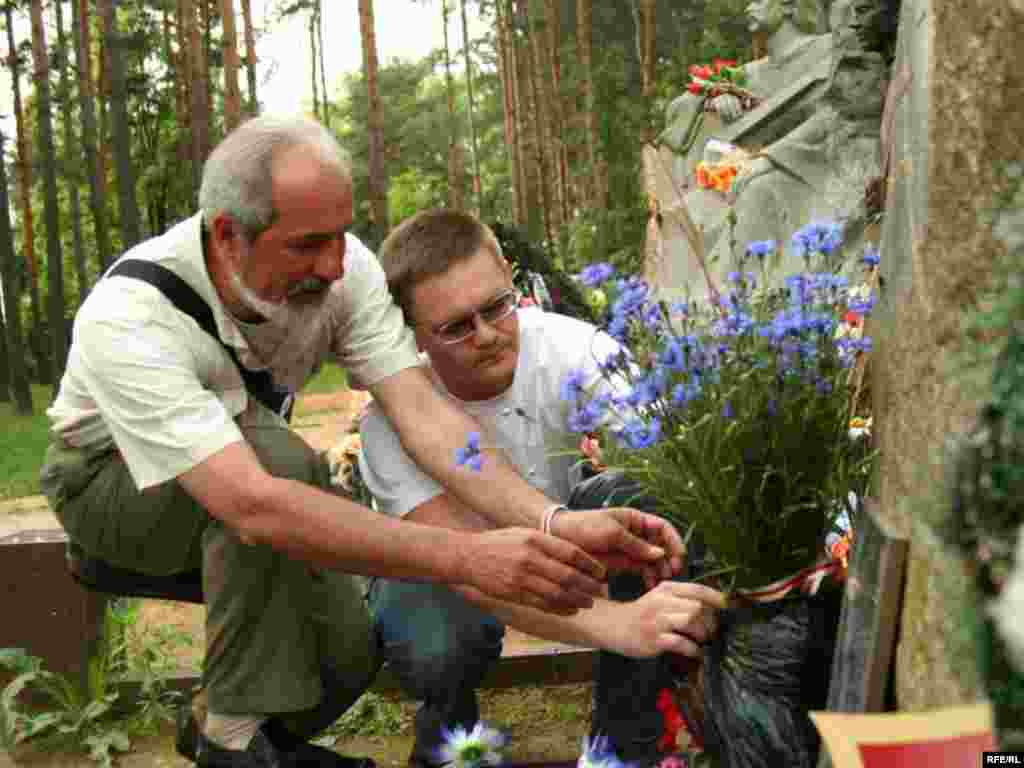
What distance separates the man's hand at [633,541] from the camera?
6.56 feet

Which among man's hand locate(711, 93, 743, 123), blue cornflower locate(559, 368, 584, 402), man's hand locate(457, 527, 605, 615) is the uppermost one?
man's hand locate(711, 93, 743, 123)

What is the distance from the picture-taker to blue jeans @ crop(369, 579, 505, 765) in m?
2.67

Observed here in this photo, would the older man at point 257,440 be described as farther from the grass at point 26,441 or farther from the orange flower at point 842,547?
the grass at point 26,441

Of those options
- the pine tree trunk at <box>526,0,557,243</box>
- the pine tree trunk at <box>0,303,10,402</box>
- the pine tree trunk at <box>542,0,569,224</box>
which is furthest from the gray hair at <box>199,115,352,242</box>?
the pine tree trunk at <box>0,303,10,402</box>

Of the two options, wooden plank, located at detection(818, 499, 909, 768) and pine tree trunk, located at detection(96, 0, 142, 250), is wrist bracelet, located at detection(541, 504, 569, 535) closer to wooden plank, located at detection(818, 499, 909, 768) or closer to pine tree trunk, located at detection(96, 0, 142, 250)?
wooden plank, located at detection(818, 499, 909, 768)

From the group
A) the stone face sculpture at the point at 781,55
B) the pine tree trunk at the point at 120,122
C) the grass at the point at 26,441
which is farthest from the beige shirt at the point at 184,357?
the pine tree trunk at the point at 120,122

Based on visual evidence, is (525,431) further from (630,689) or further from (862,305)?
(862,305)

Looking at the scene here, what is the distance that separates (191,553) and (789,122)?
8.87 m

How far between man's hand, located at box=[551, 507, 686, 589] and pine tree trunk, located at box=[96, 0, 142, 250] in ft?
42.3

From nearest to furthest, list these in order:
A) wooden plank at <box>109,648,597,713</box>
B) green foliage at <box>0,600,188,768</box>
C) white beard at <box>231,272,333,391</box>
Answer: white beard at <box>231,272,333,391</box>
green foliage at <box>0,600,188,768</box>
wooden plank at <box>109,648,597,713</box>

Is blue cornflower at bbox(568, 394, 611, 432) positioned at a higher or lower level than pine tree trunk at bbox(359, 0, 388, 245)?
lower

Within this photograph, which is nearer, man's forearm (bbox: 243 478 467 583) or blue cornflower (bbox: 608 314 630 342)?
blue cornflower (bbox: 608 314 630 342)

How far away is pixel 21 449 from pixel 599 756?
44.0 feet

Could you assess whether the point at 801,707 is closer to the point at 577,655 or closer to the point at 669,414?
the point at 669,414
